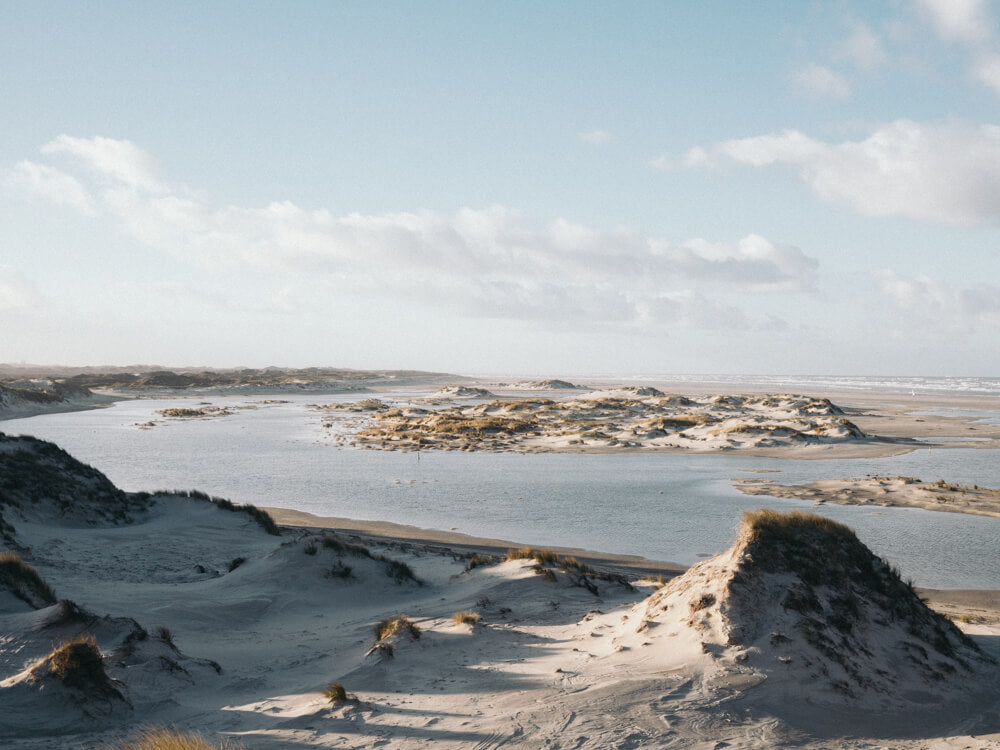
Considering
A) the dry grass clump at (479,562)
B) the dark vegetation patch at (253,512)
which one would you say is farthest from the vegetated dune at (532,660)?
the dark vegetation patch at (253,512)

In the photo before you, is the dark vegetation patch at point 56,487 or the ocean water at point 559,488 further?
the dark vegetation patch at point 56,487

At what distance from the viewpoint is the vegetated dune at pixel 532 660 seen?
7.68 metres

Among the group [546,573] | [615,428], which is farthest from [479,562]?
[615,428]

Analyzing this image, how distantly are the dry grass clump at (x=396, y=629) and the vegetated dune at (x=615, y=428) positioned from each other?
3176 centimetres

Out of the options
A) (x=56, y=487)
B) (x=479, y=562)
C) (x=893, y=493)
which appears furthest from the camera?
(x=893, y=493)

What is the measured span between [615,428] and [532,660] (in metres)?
43.1

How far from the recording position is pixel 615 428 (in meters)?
52.0

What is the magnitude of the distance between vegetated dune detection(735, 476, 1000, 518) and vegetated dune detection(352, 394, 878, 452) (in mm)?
13141

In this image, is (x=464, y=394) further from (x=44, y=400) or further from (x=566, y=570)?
(x=566, y=570)

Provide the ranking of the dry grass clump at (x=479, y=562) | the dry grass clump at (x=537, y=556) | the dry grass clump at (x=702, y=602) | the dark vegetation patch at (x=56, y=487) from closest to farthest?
the dry grass clump at (x=702, y=602), the dry grass clump at (x=537, y=556), the dry grass clump at (x=479, y=562), the dark vegetation patch at (x=56, y=487)

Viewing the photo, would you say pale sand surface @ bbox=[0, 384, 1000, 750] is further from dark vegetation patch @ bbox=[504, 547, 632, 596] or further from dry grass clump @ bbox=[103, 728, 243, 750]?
dry grass clump @ bbox=[103, 728, 243, 750]

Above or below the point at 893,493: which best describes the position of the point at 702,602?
above

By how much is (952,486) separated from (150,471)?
3549 cm

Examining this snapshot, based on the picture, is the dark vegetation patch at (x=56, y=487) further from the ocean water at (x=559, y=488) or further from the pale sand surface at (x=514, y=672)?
the pale sand surface at (x=514, y=672)
